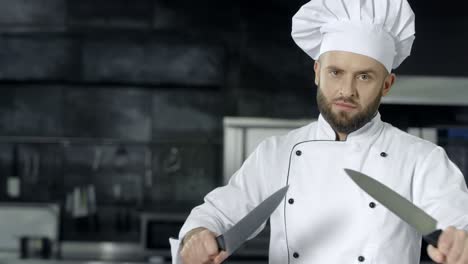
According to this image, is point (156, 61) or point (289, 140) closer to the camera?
point (289, 140)

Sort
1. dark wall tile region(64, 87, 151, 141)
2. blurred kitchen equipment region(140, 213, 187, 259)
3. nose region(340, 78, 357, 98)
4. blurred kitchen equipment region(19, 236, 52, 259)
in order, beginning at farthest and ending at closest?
dark wall tile region(64, 87, 151, 141)
blurred kitchen equipment region(19, 236, 52, 259)
blurred kitchen equipment region(140, 213, 187, 259)
nose region(340, 78, 357, 98)

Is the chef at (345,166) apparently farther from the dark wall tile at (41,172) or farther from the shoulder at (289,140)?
the dark wall tile at (41,172)

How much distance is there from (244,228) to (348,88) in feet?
0.97

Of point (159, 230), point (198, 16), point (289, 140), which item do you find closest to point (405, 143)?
point (289, 140)

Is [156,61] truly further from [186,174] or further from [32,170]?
[32,170]

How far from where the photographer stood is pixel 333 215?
4.15 ft

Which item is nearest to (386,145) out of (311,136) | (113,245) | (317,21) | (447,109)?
(311,136)

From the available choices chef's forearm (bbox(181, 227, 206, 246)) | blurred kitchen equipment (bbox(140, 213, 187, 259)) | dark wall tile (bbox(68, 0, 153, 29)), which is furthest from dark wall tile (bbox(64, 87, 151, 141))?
chef's forearm (bbox(181, 227, 206, 246))

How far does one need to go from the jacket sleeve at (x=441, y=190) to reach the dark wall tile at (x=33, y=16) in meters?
2.74

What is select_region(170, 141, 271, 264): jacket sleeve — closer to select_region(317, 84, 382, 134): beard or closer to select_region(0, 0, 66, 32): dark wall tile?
select_region(317, 84, 382, 134): beard

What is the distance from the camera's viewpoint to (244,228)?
1.08 meters

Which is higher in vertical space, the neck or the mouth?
the mouth

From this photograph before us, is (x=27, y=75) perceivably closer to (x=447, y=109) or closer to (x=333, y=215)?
(x=447, y=109)

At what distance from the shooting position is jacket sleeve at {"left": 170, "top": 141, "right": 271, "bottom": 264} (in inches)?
48.4
